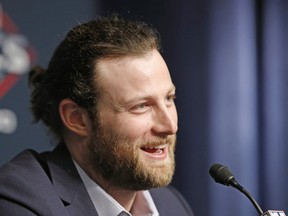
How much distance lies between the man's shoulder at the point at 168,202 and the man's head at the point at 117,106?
189mm

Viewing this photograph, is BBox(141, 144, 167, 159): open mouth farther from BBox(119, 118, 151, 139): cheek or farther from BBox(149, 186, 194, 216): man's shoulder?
BBox(149, 186, 194, 216): man's shoulder

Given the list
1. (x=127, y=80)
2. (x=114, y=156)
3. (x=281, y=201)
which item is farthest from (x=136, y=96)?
(x=281, y=201)

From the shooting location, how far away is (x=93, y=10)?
178cm

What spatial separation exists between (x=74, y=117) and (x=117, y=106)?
12 cm

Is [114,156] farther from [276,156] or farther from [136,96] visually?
[276,156]

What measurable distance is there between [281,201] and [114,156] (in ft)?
2.74

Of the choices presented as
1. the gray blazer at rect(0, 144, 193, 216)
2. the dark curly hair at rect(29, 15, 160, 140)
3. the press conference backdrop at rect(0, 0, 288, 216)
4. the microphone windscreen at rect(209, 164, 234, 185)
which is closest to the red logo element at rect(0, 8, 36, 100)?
the press conference backdrop at rect(0, 0, 288, 216)

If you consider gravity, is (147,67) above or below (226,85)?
above

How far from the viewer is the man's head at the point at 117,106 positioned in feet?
3.70

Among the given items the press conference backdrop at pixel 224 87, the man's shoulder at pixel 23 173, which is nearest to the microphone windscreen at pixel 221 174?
the man's shoulder at pixel 23 173

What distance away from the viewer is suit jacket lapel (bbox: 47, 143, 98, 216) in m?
1.08

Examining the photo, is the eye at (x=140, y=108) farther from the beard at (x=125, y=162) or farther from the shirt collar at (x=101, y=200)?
the shirt collar at (x=101, y=200)

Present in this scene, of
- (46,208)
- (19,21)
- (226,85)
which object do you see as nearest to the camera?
(46,208)

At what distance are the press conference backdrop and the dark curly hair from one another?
0.53 m
